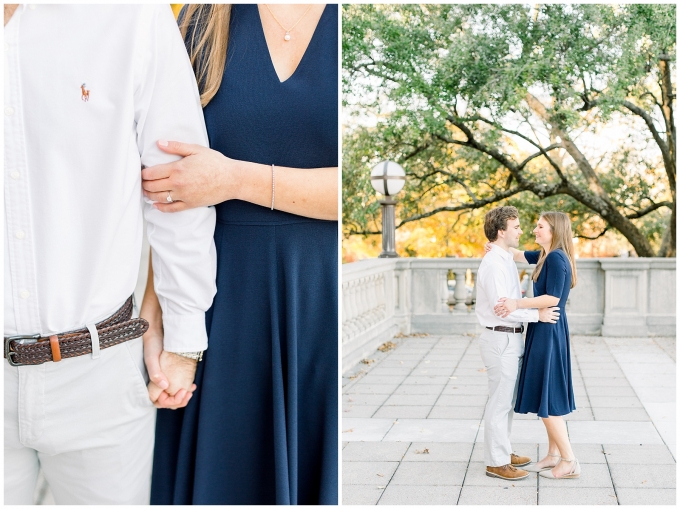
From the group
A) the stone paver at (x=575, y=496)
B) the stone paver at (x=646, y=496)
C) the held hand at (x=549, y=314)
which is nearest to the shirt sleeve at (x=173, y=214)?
the held hand at (x=549, y=314)

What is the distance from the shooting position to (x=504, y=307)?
12.0ft

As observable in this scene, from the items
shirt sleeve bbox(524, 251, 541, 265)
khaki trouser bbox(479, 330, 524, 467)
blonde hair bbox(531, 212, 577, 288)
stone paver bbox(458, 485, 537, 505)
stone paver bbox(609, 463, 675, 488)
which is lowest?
stone paver bbox(458, 485, 537, 505)

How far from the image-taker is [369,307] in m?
7.95

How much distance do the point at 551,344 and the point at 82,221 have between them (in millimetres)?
2706

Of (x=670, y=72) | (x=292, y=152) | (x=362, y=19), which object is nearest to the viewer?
(x=292, y=152)

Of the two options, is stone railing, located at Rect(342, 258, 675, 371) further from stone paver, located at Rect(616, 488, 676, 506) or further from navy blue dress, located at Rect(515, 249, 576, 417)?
stone paver, located at Rect(616, 488, 676, 506)

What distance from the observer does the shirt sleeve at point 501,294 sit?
3.69 m

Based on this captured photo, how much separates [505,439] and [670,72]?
7828mm

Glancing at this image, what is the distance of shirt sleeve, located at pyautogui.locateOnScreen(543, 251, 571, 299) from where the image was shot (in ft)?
12.0

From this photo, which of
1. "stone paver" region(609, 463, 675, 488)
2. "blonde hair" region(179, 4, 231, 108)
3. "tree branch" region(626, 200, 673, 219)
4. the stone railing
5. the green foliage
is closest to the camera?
"blonde hair" region(179, 4, 231, 108)

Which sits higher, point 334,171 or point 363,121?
point 363,121

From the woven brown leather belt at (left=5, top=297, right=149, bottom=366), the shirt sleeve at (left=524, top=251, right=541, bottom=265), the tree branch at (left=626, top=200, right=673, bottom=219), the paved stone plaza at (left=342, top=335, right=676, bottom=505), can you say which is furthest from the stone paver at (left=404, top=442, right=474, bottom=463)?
the tree branch at (left=626, top=200, right=673, bottom=219)

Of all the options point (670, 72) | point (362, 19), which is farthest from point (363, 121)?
point (670, 72)

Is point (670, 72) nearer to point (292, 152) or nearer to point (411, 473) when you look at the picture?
point (411, 473)
